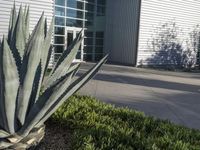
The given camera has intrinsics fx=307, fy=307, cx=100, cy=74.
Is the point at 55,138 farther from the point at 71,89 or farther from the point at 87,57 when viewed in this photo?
the point at 87,57

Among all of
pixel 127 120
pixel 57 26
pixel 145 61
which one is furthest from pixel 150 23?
pixel 127 120

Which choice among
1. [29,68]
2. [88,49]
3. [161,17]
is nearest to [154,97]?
[29,68]

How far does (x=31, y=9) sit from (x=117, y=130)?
13672 mm

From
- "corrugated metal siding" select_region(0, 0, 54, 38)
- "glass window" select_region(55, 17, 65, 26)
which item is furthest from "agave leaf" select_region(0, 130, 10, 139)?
"glass window" select_region(55, 17, 65, 26)

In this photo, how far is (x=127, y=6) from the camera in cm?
2330

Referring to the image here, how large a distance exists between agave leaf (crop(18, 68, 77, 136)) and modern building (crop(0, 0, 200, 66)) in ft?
57.9

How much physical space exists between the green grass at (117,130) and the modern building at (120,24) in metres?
15.7

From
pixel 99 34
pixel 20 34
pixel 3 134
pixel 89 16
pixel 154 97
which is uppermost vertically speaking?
pixel 89 16

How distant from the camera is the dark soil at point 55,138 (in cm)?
412

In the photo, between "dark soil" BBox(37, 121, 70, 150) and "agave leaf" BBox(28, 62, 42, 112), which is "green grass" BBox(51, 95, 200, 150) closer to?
"dark soil" BBox(37, 121, 70, 150)

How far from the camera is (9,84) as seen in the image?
10.3 ft

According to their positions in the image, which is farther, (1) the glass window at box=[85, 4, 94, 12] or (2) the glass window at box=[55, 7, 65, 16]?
(1) the glass window at box=[85, 4, 94, 12]

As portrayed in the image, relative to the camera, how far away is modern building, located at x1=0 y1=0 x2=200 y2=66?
22.3 metres

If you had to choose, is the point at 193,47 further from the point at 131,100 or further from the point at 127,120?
the point at 127,120
